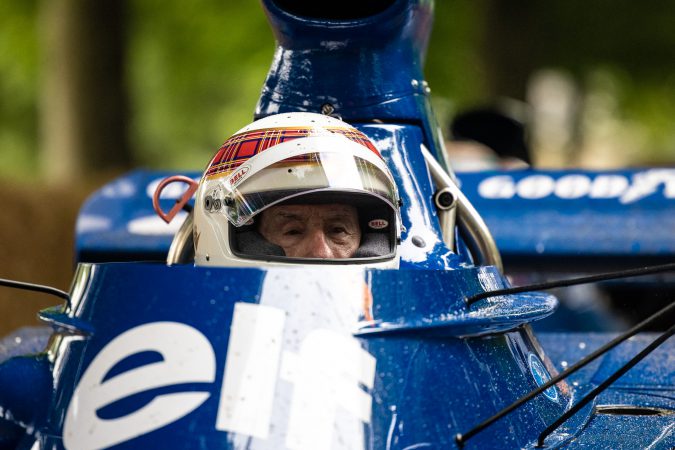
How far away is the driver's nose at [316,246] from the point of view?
127 inches

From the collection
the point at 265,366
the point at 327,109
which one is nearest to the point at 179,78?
the point at 327,109

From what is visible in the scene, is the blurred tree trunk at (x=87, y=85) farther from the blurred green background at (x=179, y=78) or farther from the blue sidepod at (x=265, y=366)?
the blue sidepod at (x=265, y=366)

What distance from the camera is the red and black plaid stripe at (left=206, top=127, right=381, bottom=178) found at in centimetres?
314

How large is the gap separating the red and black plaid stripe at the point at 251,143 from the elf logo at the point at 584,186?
2.74m

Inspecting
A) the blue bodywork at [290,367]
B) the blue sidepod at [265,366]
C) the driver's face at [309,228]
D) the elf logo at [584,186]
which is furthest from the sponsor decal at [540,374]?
the elf logo at [584,186]

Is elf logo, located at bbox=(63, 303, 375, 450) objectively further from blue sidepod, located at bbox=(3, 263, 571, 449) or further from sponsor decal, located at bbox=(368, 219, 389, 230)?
sponsor decal, located at bbox=(368, 219, 389, 230)

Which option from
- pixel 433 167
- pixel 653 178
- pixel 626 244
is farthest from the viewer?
pixel 653 178

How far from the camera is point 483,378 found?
8.98ft

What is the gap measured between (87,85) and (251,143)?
10.1 metres

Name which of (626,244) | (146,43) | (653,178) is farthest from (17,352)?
(146,43)

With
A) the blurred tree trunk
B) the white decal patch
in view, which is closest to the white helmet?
the white decal patch

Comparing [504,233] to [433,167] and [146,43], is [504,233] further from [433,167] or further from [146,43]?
[146,43]

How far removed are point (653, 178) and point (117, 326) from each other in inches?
159

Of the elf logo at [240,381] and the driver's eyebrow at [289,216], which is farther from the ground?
the driver's eyebrow at [289,216]
